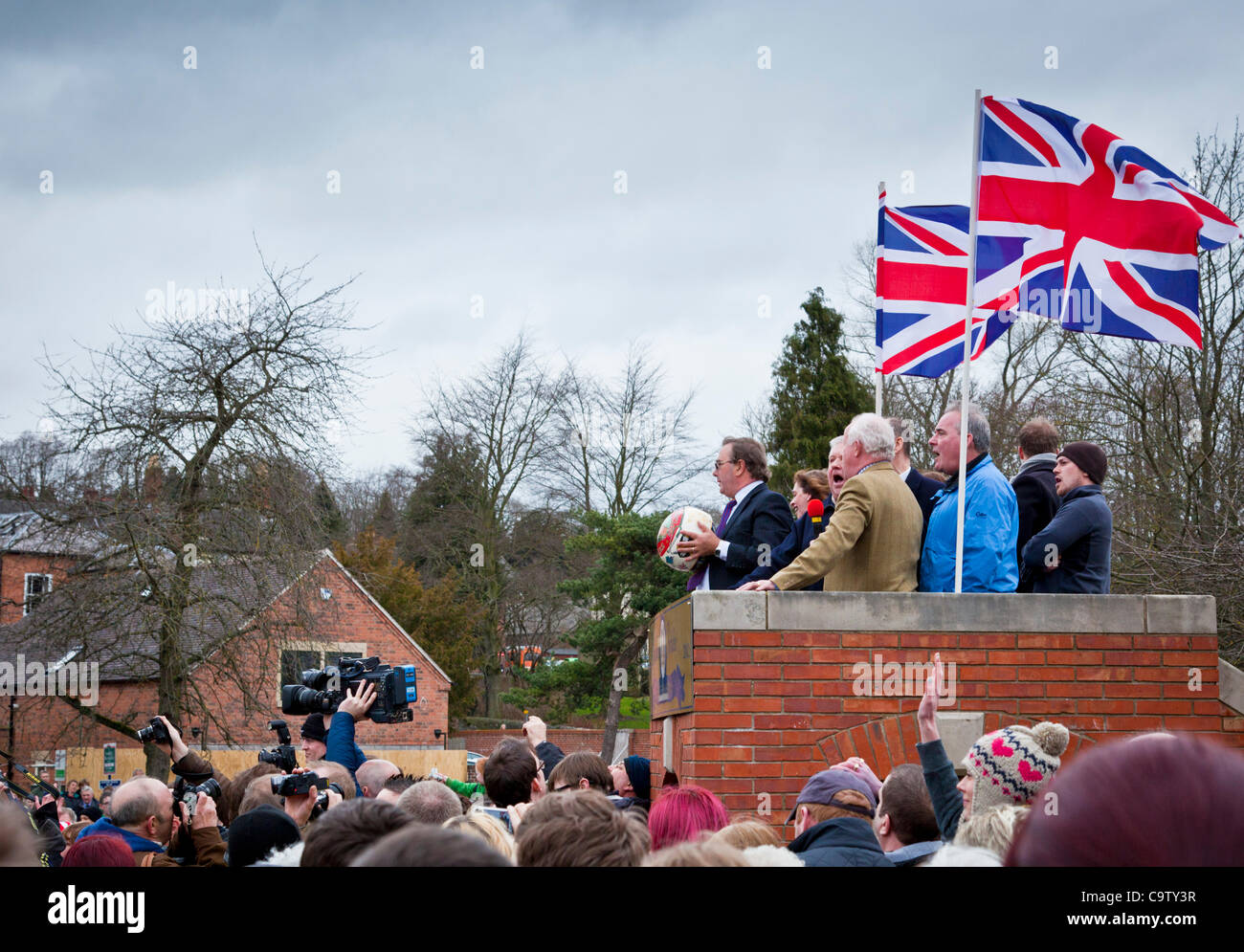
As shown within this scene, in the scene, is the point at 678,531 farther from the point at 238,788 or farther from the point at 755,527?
the point at 238,788

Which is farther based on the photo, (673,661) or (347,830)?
(673,661)

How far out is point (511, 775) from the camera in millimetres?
5359

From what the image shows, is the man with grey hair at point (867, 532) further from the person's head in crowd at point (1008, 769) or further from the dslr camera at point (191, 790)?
the dslr camera at point (191, 790)

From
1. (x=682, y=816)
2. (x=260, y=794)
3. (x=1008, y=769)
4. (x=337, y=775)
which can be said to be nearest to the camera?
(x=682, y=816)

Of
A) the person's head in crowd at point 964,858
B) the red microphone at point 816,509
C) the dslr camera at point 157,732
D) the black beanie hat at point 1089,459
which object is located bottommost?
the dslr camera at point 157,732

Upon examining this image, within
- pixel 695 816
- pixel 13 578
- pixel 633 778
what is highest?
pixel 695 816

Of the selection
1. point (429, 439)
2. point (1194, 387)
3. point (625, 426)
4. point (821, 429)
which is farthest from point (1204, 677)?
point (429, 439)

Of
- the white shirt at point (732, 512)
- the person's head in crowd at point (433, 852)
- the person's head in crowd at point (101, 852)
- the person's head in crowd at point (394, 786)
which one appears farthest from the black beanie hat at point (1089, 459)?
the person's head in crowd at point (433, 852)

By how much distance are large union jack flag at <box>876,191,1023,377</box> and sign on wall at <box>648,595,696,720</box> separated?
290cm

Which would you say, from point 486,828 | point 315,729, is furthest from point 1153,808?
point 315,729

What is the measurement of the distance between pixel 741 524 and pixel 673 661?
930 mm

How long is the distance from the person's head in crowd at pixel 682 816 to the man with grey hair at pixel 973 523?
10.6 ft

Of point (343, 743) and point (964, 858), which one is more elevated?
point (964, 858)

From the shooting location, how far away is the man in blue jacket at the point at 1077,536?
651cm
